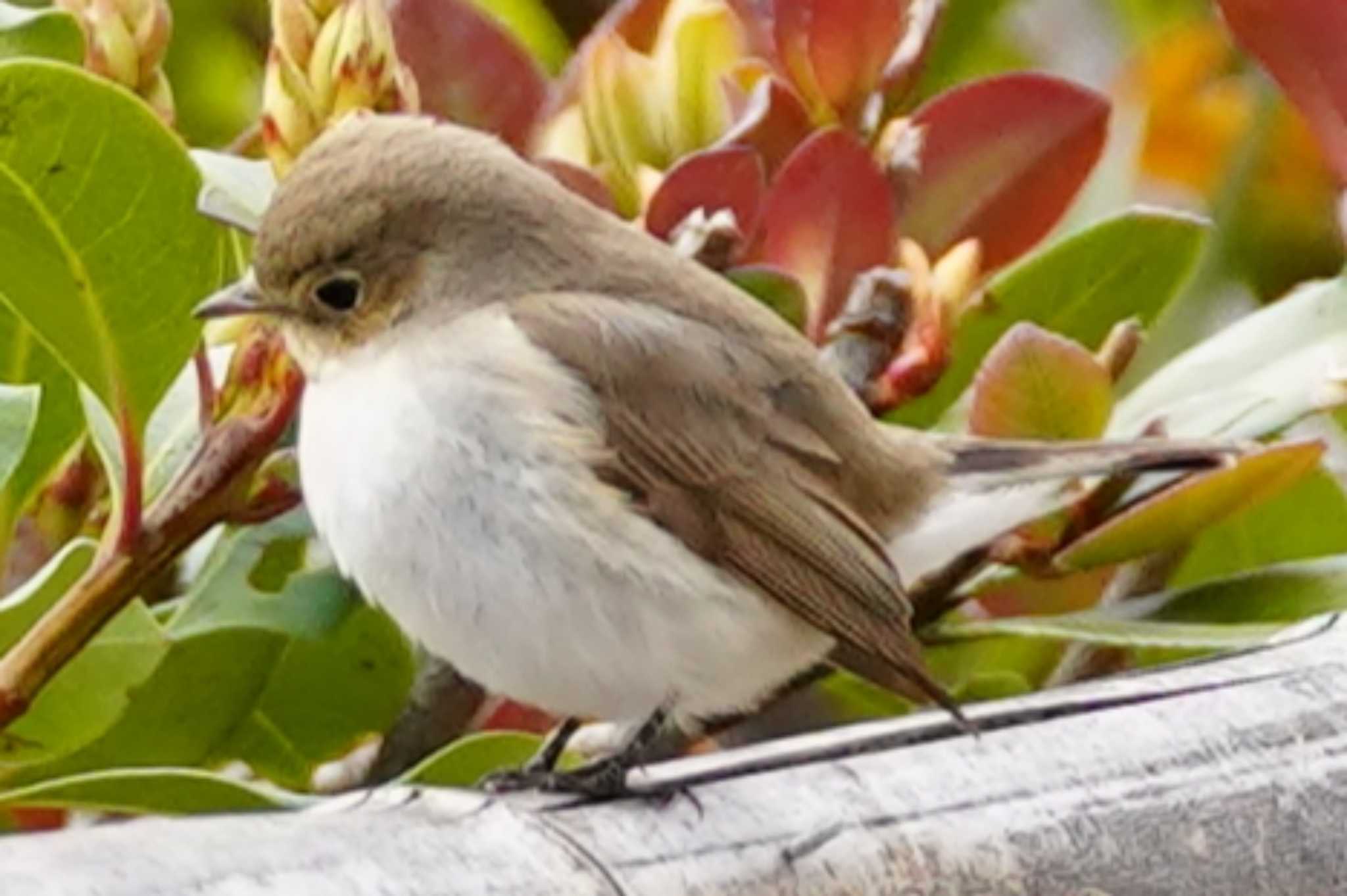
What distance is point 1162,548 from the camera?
1.75m

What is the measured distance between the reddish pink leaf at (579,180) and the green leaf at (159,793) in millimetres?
414

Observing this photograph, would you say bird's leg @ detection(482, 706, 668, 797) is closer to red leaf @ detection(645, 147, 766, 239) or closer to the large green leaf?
the large green leaf

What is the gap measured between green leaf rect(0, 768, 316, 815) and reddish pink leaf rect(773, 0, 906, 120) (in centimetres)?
53

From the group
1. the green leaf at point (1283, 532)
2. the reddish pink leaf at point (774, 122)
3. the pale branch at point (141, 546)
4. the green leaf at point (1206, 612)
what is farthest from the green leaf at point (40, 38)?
the green leaf at point (1283, 532)

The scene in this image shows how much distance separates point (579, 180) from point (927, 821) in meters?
0.52

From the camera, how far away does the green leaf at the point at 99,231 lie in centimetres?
157

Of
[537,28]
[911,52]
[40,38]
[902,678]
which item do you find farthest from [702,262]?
[537,28]

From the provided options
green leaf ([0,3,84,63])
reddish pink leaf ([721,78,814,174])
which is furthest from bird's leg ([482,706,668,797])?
green leaf ([0,3,84,63])

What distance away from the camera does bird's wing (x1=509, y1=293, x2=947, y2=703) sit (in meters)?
1.77

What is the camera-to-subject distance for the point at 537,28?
7.80ft

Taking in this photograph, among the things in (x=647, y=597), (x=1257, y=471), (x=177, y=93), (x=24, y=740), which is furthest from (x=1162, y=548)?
(x=177, y=93)

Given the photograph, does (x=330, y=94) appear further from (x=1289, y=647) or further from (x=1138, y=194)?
(x=1138, y=194)

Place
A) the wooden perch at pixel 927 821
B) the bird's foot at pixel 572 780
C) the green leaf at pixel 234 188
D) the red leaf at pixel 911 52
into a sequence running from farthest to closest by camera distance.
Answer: the red leaf at pixel 911 52 → the green leaf at pixel 234 188 → the bird's foot at pixel 572 780 → the wooden perch at pixel 927 821

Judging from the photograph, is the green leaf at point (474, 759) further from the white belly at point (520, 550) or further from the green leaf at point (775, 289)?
the green leaf at point (775, 289)
